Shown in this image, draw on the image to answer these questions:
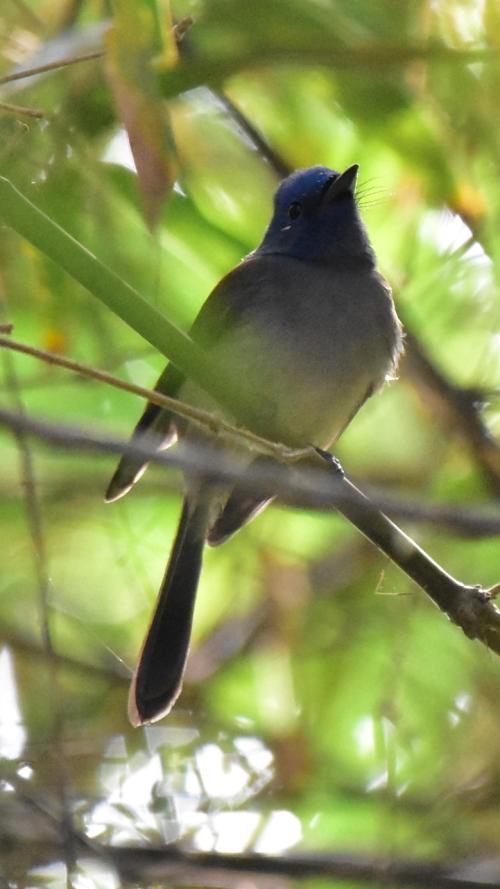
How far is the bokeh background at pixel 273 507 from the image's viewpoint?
2.81m

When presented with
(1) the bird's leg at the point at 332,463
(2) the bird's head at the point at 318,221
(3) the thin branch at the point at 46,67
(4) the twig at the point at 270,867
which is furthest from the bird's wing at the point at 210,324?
(3) the thin branch at the point at 46,67

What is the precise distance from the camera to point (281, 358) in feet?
11.2

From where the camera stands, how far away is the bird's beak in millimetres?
3529

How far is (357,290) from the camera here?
3.64m

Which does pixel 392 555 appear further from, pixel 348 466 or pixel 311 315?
pixel 348 466

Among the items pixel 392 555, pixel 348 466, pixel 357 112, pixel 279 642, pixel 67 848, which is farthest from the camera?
pixel 348 466

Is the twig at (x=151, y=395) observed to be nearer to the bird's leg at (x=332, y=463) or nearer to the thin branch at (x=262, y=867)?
the bird's leg at (x=332, y=463)

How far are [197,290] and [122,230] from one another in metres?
0.30

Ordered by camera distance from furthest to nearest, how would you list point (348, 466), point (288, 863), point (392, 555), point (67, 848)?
point (348, 466), point (288, 863), point (392, 555), point (67, 848)

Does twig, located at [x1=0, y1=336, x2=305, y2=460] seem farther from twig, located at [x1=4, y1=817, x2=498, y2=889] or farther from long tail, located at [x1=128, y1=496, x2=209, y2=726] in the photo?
long tail, located at [x1=128, y1=496, x2=209, y2=726]

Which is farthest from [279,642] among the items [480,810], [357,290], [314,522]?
[357,290]

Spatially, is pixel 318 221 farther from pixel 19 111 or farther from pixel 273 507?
pixel 19 111

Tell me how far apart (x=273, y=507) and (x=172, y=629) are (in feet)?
1.96

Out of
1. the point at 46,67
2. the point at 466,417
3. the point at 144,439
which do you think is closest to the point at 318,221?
the point at 466,417
